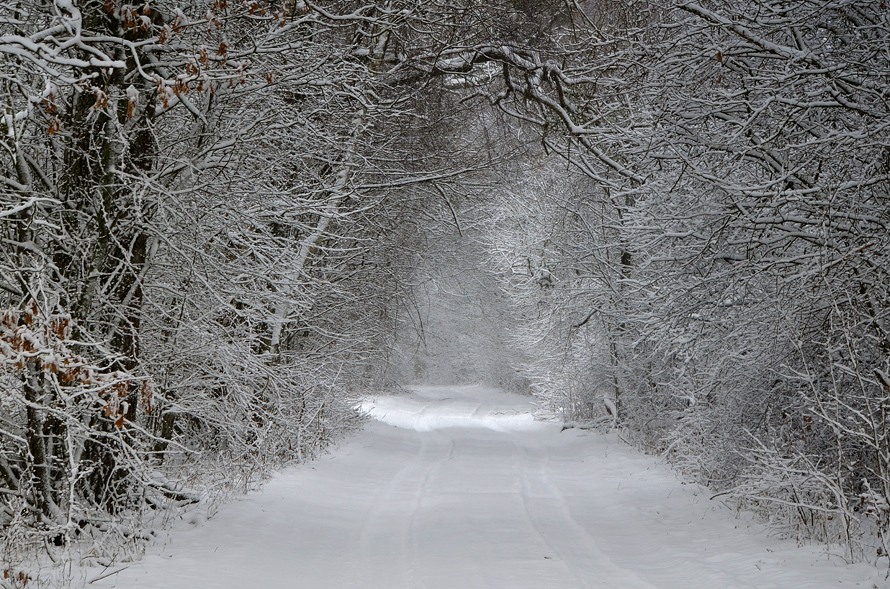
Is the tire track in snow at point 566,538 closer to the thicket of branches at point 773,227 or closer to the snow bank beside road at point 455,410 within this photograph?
the thicket of branches at point 773,227

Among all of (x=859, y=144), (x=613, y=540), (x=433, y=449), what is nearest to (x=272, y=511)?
(x=613, y=540)

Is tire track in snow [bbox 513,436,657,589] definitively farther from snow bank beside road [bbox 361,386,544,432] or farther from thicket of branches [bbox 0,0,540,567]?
snow bank beside road [bbox 361,386,544,432]

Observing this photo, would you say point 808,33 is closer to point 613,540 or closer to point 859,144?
point 859,144

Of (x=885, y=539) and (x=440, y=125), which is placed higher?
(x=440, y=125)

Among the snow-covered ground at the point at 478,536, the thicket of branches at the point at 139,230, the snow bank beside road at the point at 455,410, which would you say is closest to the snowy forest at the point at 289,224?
the thicket of branches at the point at 139,230

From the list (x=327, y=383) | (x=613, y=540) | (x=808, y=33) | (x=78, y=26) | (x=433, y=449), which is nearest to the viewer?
(x=78, y=26)

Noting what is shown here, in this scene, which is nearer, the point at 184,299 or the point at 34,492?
the point at 34,492

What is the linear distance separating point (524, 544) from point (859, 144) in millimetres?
4751

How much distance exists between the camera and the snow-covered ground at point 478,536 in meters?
6.66

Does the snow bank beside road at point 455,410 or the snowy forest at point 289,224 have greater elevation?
the snowy forest at point 289,224

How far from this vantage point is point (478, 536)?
28.1 ft

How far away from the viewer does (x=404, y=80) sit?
42.4ft

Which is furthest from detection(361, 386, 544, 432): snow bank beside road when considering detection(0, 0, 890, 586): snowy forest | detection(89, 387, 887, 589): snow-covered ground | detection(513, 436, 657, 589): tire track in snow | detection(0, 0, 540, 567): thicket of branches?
detection(0, 0, 540, 567): thicket of branches

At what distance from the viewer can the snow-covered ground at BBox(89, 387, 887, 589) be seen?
666cm
